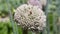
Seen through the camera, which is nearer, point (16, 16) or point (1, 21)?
point (16, 16)

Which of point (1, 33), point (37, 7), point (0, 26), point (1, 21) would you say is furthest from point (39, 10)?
point (1, 21)

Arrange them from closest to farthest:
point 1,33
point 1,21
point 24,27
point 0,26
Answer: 1. point 24,27
2. point 1,33
3. point 0,26
4. point 1,21

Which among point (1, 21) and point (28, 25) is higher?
point (28, 25)

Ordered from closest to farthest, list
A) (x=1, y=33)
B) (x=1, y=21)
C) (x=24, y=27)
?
1. (x=24, y=27)
2. (x=1, y=33)
3. (x=1, y=21)

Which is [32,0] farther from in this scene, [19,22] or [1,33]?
[1,33]

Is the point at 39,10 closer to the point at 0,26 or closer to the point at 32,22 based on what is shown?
the point at 32,22

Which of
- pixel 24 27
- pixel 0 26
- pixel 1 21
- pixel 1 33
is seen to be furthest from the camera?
pixel 1 21
